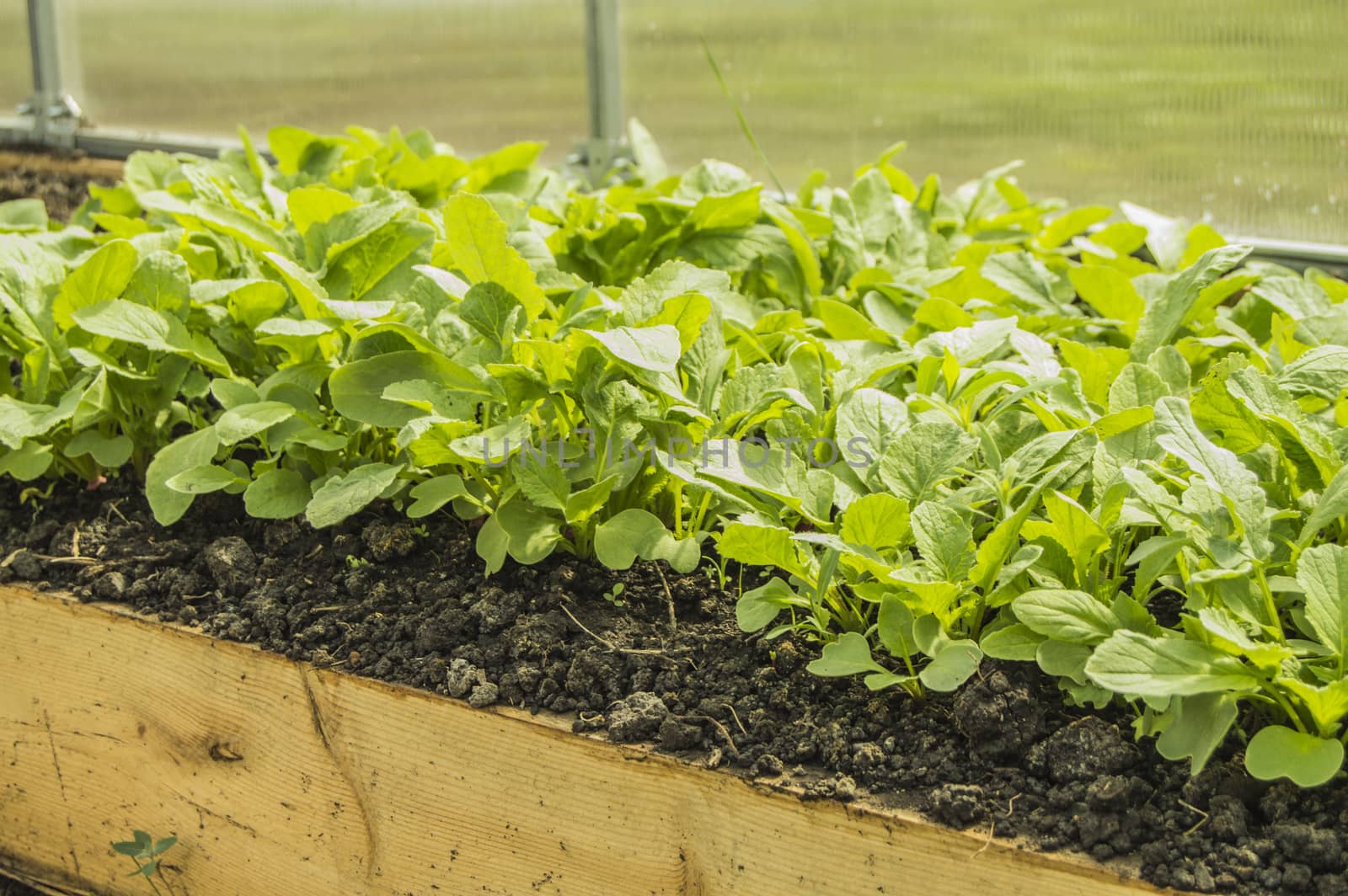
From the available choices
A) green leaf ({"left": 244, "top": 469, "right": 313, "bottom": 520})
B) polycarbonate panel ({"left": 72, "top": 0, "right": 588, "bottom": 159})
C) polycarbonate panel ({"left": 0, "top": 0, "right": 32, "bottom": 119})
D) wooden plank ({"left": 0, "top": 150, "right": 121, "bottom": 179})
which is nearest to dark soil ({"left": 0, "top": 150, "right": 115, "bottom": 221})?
wooden plank ({"left": 0, "top": 150, "right": 121, "bottom": 179})

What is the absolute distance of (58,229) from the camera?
2.01 m

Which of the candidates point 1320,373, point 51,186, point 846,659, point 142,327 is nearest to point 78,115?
point 51,186

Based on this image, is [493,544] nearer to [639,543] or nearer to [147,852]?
[639,543]

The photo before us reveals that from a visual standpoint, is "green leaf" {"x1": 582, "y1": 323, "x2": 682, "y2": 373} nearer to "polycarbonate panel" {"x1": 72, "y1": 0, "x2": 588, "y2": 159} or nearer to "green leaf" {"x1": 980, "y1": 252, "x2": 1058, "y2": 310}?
"green leaf" {"x1": 980, "y1": 252, "x2": 1058, "y2": 310}

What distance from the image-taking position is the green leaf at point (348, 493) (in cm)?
112

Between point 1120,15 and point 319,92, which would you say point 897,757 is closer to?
point 1120,15

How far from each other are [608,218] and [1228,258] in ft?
2.34

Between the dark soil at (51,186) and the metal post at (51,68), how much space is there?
0.19 m


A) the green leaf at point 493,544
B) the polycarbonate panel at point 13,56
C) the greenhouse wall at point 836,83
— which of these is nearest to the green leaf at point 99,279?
the green leaf at point 493,544

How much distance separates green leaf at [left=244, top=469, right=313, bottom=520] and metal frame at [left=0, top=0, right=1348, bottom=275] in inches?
56.5

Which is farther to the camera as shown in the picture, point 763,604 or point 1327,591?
point 763,604

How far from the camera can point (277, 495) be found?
1265 mm

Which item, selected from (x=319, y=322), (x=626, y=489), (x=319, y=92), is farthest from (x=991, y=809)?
(x=319, y=92)

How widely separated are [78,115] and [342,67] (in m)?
0.86
